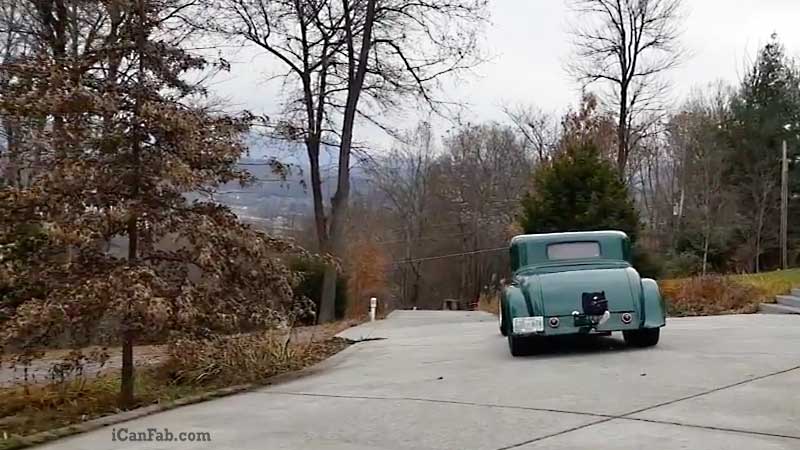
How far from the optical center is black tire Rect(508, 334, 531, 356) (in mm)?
9969

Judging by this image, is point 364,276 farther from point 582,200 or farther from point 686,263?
point 686,263

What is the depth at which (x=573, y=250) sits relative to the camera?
1138 cm

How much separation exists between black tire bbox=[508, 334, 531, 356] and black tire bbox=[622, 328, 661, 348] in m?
1.18

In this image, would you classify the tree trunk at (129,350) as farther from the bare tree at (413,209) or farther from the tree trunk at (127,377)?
the bare tree at (413,209)

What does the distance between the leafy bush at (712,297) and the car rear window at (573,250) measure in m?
7.67

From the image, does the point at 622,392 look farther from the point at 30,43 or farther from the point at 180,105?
the point at 30,43

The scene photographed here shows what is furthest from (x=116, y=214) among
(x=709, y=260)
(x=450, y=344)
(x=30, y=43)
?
(x=709, y=260)

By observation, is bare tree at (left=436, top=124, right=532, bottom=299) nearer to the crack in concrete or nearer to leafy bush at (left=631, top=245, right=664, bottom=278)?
leafy bush at (left=631, top=245, right=664, bottom=278)

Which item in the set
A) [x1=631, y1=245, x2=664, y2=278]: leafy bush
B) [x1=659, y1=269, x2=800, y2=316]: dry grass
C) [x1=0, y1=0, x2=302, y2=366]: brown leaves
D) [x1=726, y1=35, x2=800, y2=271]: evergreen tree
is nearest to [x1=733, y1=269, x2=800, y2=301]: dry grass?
[x1=659, y1=269, x2=800, y2=316]: dry grass

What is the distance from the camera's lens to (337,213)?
83.1ft

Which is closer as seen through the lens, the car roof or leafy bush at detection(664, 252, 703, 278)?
the car roof

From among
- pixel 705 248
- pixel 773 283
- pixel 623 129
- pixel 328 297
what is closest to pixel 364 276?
pixel 328 297

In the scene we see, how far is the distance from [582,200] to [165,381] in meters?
14.5

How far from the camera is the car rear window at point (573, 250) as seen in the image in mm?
11297
